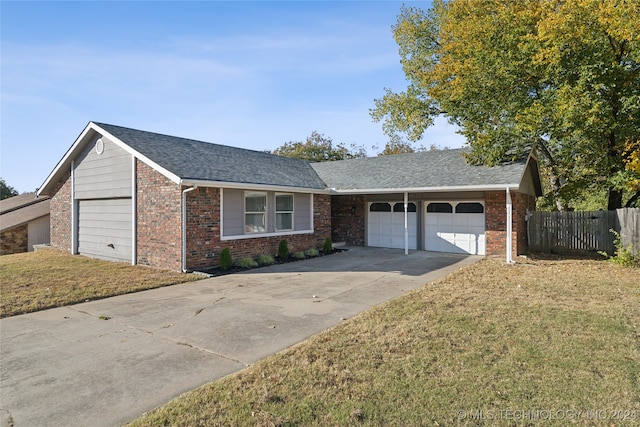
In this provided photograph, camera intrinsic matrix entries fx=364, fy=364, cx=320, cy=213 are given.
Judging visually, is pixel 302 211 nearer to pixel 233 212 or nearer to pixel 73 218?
pixel 233 212

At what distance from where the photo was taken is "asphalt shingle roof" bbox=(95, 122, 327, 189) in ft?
36.6

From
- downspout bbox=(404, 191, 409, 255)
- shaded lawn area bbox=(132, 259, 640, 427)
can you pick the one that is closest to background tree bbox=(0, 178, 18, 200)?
downspout bbox=(404, 191, 409, 255)

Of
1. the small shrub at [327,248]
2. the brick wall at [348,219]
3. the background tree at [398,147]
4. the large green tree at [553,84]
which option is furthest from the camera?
the background tree at [398,147]

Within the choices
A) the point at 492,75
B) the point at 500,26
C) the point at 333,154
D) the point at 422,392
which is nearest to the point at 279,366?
the point at 422,392

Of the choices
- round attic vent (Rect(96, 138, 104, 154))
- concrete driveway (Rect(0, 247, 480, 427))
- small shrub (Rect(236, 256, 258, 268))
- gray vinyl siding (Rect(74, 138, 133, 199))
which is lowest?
concrete driveway (Rect(0, 247, 480, 427))

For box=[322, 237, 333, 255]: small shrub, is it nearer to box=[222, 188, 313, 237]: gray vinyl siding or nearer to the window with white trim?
the window with white trim

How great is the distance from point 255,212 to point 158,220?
10.1ft

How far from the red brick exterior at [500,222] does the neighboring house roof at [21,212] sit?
19970mm

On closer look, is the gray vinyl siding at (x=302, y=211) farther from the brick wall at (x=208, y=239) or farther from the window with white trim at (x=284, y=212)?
the brick wall at (x=208, y=239)

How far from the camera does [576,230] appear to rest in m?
14.3

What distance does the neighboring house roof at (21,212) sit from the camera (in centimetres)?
1847

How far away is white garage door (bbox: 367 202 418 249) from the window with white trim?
440cm

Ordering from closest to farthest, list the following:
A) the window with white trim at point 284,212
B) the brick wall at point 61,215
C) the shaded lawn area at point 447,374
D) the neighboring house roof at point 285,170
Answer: the shaded lawn area at point 447,374 < the neighboring house roof at point 285,170 < the window with white trim at point 284,212 < the brick wall at point 61,215

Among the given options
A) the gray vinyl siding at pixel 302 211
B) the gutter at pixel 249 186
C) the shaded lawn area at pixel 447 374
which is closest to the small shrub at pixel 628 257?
the shaded lawn area at pixel 447 374
